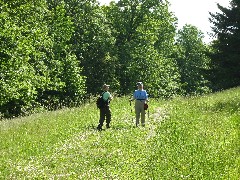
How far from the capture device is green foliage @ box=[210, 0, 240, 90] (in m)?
39.4

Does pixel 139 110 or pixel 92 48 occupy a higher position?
pixel 92 48

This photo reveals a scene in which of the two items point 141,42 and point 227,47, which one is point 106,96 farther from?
point 141,42

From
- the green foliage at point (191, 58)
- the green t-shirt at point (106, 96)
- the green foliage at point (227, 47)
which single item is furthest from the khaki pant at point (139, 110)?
the green foliage at point (191, 58)

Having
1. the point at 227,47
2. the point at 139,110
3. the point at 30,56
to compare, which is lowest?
the point at 139,110

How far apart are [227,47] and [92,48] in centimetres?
1674

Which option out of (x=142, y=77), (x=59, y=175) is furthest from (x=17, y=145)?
(x=142, y=77)

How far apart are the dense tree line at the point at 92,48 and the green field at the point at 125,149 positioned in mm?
15698

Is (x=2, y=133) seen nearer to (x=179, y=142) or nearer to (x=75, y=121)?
(x=75, y=121)

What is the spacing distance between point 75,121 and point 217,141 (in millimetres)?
9578

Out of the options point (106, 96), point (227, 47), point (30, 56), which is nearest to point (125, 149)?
point (106, 96)

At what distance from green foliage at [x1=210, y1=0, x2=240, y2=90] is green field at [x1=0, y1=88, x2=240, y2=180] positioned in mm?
22643

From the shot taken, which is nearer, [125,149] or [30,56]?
[125,149]

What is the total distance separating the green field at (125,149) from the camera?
8.88m

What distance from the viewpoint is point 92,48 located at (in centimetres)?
4522
